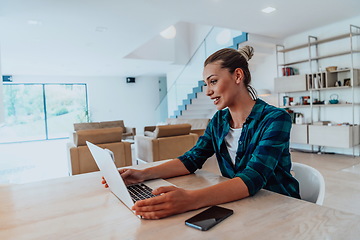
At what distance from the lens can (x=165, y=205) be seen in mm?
779

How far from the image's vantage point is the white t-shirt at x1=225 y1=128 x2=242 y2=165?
4.02 feet

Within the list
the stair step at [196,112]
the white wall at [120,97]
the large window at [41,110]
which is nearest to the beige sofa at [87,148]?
the stair step at [196,112]

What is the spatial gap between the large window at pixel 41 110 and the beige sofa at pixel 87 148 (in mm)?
6955

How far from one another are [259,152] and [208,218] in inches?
14.7

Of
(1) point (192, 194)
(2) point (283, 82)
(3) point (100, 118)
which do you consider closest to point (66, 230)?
(1) point (192, 194)

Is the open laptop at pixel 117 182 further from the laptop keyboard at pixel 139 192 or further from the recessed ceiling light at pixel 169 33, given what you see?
the recessed ceiling light at pixel 169 33

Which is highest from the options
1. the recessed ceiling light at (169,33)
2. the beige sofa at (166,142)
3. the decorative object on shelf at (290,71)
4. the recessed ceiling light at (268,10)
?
the recessed ceiling light at (169,33)

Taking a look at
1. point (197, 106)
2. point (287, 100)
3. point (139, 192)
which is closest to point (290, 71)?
point (287, 100)

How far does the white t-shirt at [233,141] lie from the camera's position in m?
1.23

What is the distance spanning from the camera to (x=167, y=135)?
471 centimetres

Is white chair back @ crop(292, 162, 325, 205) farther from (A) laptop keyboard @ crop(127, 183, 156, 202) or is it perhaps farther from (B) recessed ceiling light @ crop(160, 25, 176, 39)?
(B) recessed ceiling light @ crop(160, 25, 176, 39)

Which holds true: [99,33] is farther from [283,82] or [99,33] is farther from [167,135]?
[283,82]

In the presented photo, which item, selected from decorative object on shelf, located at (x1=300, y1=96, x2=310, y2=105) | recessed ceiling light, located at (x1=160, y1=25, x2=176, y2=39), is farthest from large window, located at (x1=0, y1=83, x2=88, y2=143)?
decorative object on shelf, located at (x1=300, y1=96, x2=310, y2=105)

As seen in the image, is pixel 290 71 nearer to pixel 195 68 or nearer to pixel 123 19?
pixel 195 68
